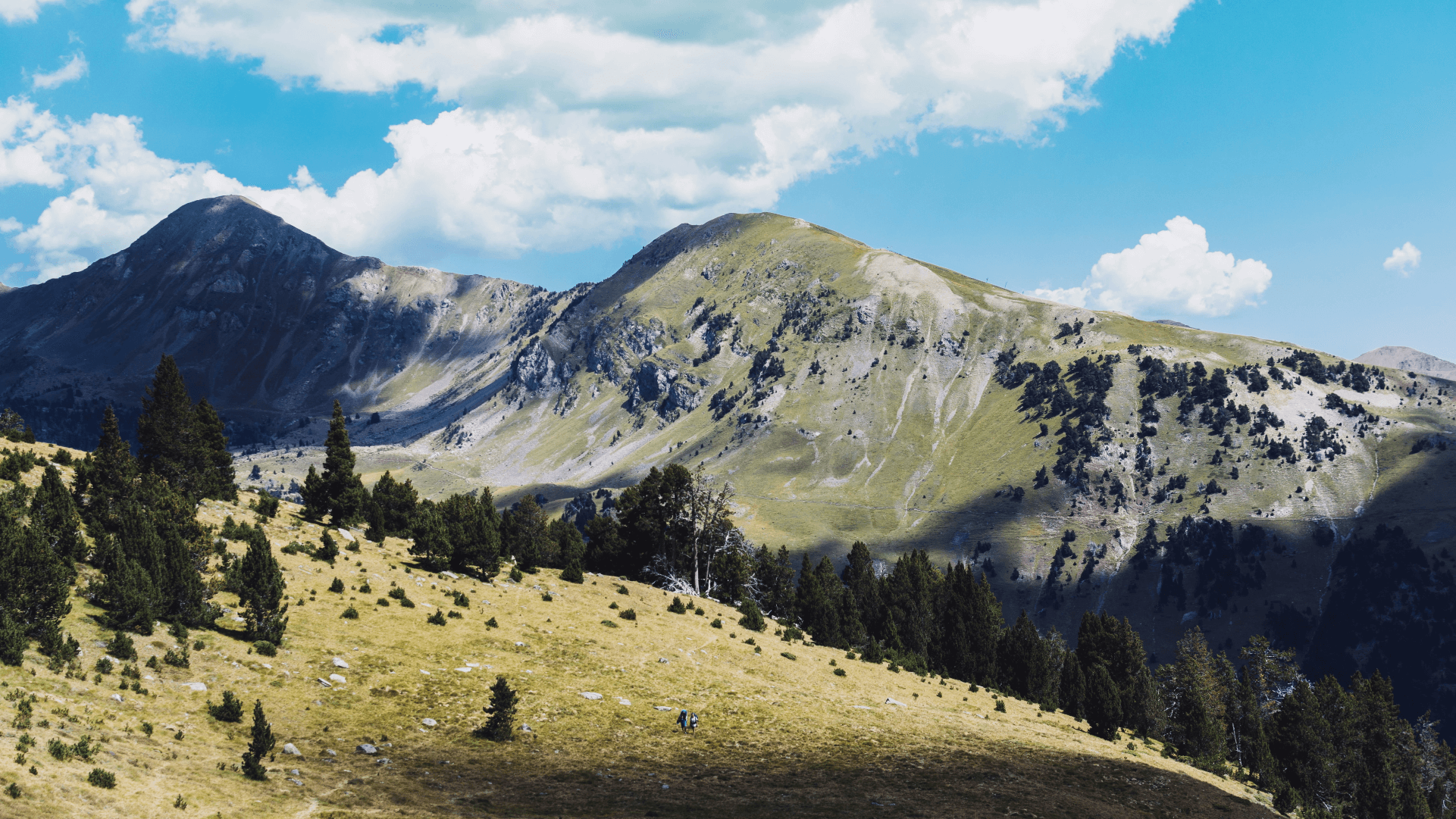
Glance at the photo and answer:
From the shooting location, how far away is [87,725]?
2305 centimetres

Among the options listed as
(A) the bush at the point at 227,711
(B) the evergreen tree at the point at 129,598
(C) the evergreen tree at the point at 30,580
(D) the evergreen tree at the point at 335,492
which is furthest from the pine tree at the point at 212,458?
(A) the bush at the point at 227,711

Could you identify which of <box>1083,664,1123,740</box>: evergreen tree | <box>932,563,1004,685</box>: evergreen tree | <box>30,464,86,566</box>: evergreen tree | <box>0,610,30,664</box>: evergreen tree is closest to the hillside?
<box>0,610,30,664</box>: evergreen tree

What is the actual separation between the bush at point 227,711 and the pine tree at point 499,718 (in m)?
8.00

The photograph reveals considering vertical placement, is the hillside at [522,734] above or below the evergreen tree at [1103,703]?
above

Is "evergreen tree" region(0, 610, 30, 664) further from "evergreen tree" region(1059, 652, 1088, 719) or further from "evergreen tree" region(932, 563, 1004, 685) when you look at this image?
"evergreen tree" region(932, 563, 1004, 685)

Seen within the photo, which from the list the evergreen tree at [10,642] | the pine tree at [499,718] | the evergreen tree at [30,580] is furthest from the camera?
the pine tree at [499,718]

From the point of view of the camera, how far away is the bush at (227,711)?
26.7 meters

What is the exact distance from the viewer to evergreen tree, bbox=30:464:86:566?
33.5 meters

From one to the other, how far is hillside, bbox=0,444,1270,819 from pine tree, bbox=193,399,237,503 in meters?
3.59

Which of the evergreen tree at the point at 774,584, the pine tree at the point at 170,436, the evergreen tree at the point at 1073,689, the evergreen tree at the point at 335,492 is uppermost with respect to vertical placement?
the pine tree at the point at 170,436

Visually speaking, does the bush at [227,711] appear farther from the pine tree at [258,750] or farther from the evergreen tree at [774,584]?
the evergreen tree at [774,584]

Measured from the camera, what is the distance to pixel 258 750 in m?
23.2

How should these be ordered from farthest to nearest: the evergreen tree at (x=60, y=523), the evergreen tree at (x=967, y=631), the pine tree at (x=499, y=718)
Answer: the evergreen tree at (x=967, y=631), the evergreen tree at (x=60, y=523), the pine tree at (x=499, y=718)

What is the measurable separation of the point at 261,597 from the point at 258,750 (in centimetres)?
1200
